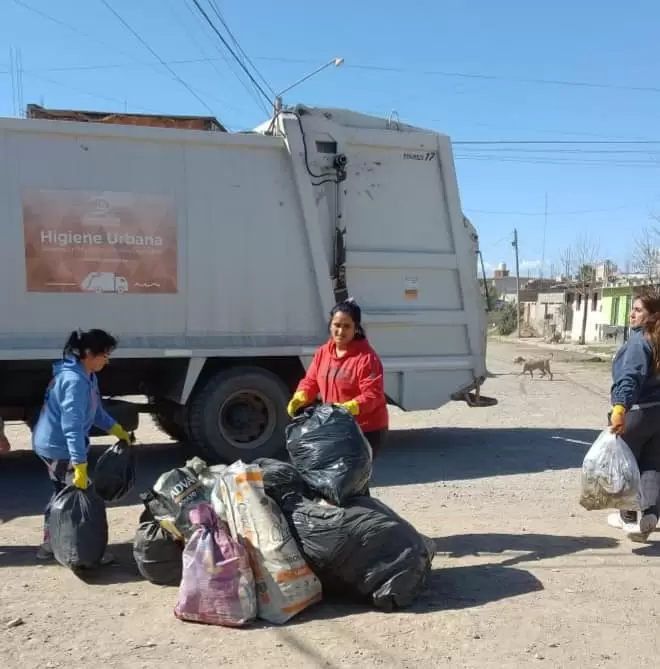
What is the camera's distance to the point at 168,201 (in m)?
6.50

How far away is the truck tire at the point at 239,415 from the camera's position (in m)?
6.67

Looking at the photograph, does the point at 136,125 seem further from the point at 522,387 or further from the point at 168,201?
the point at 522,387

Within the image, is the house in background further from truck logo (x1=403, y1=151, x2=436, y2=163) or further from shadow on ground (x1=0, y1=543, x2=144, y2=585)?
shadow on ground (x1=0, y1=543, x2=144, y2=585)

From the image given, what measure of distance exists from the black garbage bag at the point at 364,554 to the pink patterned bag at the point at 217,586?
364 millimetres

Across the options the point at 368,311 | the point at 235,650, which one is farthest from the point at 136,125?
the point at 235,650

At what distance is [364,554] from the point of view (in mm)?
3791

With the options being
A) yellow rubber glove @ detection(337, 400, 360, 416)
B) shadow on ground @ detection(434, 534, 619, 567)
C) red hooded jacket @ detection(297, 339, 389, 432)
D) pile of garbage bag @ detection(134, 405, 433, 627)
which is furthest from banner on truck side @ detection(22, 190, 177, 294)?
shadow on ground @ detection(434, 534, 619, 567)

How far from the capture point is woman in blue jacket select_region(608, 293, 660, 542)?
4.70m

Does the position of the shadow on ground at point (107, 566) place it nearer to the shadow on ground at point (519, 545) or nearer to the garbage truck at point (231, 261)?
the shadow on ground at point (519, 545)

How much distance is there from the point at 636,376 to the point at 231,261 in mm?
3497

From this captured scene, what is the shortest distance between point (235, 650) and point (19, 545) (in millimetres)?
2086

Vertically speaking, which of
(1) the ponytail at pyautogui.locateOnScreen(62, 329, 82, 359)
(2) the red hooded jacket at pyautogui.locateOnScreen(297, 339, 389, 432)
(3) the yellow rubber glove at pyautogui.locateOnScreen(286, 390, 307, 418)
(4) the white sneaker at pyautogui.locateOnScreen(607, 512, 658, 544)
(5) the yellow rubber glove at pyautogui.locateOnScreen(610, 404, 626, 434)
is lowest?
(4) the white sneaker at pyautogui.locateOnScreen(607, 512, 658, 544)

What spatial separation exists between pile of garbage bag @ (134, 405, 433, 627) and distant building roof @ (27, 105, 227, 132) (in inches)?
146

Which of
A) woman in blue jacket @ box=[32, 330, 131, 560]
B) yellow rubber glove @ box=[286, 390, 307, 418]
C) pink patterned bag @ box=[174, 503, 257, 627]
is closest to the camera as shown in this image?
pink patterned bag @ box=[174, 503, 257, 627]
